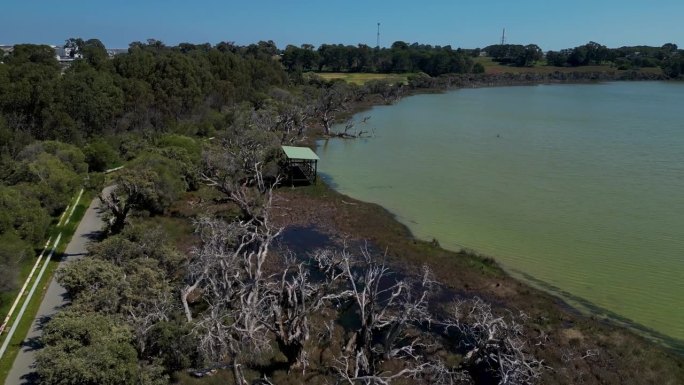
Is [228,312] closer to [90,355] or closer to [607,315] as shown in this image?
[90,355]

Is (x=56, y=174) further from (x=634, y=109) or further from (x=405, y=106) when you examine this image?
(x=634, y=109)

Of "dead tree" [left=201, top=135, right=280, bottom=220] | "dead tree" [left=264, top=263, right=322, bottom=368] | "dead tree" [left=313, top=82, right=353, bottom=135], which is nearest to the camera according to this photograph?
"dead tree" [left=264, top=263, right=322, bottom=368]

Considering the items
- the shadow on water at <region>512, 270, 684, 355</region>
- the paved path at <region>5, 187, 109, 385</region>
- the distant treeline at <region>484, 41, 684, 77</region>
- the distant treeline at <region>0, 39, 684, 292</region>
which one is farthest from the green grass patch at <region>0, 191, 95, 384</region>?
the distant treeline at <region>484, 41, 684, 77</region>

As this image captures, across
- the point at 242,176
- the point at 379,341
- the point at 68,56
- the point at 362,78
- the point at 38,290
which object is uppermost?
the point at 68,56

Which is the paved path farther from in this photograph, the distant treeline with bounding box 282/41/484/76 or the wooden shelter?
the distant treeline with bounding box 282/41/484/76

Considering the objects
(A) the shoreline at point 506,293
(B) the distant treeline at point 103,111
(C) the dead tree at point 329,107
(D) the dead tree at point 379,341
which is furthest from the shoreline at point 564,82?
(B) the distant treeline at point 103,111

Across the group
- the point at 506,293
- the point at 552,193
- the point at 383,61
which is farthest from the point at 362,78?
the point at 506,293
